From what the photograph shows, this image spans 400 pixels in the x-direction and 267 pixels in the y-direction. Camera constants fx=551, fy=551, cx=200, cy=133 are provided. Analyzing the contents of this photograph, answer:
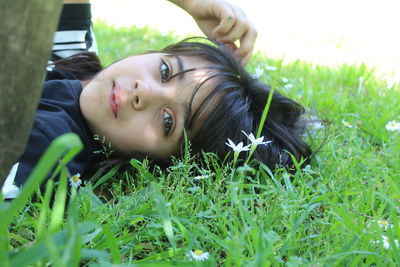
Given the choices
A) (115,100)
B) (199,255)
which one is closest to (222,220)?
(199,255)

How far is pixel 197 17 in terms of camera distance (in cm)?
266

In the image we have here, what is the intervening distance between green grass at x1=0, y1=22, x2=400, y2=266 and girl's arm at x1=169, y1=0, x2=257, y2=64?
0.60 metres

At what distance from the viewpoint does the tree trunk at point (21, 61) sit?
2.90 ft

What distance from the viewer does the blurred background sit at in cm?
411

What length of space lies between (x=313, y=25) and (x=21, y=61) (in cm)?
459

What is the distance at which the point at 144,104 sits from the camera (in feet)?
6.75

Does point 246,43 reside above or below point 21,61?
below

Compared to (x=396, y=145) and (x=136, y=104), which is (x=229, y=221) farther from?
(x=396, y=145)

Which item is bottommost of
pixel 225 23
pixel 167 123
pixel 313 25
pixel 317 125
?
pixel 313 25

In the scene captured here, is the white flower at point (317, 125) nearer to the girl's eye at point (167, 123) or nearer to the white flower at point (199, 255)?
the girl's eye at point (167, 123)

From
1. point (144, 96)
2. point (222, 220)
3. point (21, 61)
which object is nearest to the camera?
point (21, 61)

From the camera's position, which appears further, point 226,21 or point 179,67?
point 226,21

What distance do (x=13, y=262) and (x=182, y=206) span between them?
2.39ft

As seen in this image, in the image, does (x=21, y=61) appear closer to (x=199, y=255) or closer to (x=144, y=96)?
(x=199, y=255)
